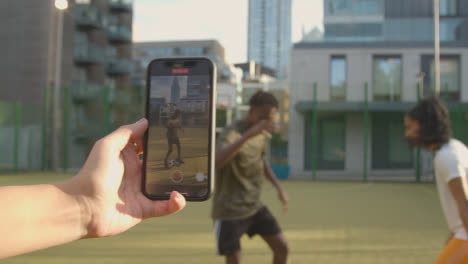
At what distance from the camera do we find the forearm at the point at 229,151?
3380mm

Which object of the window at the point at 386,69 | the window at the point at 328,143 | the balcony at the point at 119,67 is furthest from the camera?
the balcony at the point at 119,67

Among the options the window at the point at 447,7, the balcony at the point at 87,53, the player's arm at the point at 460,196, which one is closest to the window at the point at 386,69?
the window at the point at 447,7

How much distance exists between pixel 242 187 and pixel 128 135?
7.31ft

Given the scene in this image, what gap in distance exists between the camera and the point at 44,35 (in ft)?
94.1

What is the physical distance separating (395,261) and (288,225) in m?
2.67

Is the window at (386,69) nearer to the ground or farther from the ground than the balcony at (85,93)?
farther from the ground

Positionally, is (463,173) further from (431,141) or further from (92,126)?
(92,126)

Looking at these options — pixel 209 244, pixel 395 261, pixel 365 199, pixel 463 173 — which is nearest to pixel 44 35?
pixel 365 199

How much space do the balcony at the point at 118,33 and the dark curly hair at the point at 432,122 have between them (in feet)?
122

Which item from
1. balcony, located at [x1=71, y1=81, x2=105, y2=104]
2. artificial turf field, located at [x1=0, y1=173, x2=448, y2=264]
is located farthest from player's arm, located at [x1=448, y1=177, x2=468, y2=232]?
balcony, located at [x1=71, y1=81, x2=105, y2=104]

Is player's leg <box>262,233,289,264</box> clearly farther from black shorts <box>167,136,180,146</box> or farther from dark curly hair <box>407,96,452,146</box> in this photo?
black shorts <box>167,136,180,146</box>

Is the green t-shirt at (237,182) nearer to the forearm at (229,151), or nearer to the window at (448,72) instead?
the forearm at (229,151)

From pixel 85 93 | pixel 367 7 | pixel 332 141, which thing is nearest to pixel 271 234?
pixel 332 141

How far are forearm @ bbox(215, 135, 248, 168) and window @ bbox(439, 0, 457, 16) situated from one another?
2618cm
